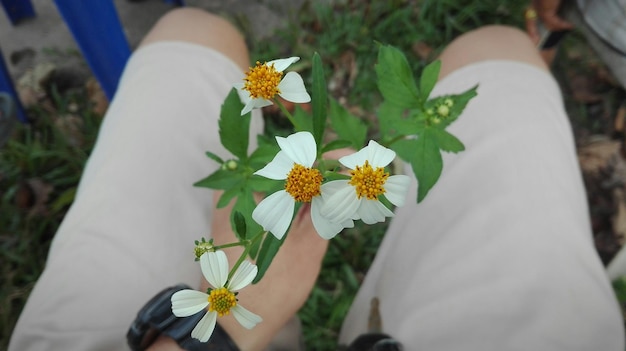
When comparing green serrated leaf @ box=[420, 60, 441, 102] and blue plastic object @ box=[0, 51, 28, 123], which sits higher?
green serrated leaf @ box=[420, 60, 441, 102]

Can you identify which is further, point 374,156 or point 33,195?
point 33,195

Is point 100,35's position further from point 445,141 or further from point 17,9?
point 445,141

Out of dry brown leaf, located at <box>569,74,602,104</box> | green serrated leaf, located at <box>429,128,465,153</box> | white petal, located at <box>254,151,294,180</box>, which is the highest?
white petal, located at <box>254,151,294,180</box>

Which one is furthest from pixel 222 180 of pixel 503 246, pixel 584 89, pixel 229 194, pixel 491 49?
pixel 584 89

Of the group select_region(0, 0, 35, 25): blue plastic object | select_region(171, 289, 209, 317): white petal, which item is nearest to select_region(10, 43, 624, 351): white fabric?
select_region(171, 289, 209, 317): white petal

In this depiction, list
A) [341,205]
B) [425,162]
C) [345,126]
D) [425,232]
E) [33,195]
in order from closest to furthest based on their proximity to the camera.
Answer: [341,205] < [425,162] < [345,126] < [425,232] < [33,195]

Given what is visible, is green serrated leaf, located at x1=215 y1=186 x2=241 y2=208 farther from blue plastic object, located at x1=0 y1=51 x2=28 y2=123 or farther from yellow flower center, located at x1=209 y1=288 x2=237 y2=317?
blue plastic object, located at x1=0 y1=51 x2=28 y2=123
